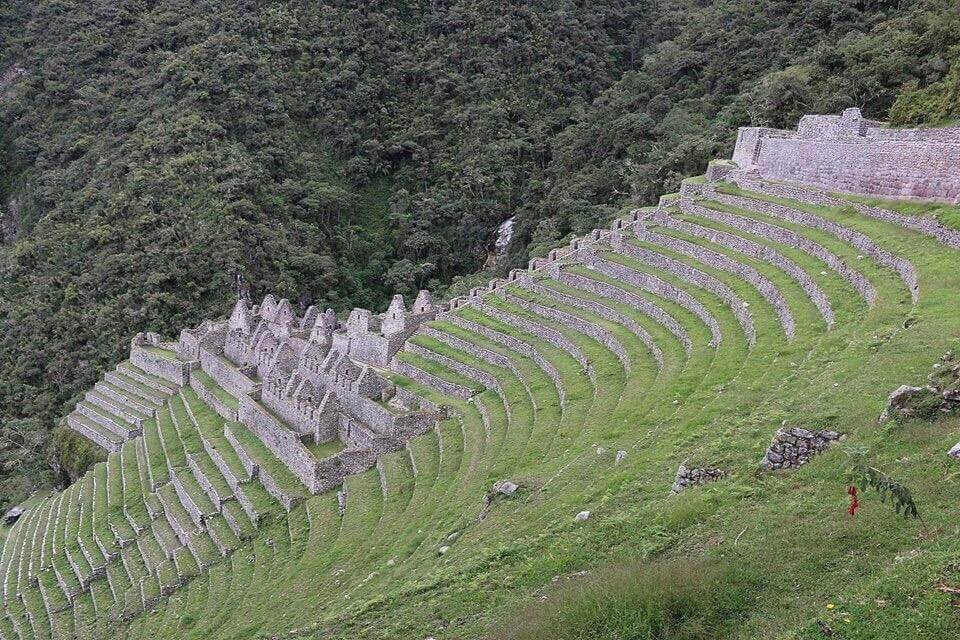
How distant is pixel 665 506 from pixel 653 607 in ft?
8.42

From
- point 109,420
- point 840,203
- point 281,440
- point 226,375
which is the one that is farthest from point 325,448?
point 840,203

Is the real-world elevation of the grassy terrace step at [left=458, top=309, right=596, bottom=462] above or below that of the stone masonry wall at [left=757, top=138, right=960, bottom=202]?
below

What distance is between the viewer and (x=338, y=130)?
72.9 m

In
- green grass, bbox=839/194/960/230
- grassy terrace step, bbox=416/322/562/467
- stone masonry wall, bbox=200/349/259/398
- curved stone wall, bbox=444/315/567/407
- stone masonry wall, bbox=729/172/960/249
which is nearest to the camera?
grassy terrace step, bbox=416/322/562/467

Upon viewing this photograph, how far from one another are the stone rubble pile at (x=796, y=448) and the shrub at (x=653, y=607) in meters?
2.38

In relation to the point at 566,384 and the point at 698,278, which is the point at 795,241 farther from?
the point at 566,384

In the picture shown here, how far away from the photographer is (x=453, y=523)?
1385 centimetres

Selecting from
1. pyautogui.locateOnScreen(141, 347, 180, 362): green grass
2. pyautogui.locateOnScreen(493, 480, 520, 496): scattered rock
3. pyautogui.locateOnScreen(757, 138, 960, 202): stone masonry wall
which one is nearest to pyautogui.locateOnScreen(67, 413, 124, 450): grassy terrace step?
pyautogui.locateOnScreen(141, 347, 180, 362): green grass

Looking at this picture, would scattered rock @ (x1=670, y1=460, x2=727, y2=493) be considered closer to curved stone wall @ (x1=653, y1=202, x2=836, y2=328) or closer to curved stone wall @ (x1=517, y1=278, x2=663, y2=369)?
curved stone wall @ (x1=653, y1=202, x2=836, y2=328)

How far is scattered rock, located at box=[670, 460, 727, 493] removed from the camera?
10.2 m

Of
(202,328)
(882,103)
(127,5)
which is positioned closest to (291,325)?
(202,328)

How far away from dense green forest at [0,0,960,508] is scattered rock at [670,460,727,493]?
910 inches

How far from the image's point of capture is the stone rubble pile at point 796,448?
9695mm

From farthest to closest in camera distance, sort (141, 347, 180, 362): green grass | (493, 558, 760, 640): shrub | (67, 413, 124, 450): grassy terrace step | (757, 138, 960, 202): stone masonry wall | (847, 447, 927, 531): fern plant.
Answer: (141, 347, 180, 362): green grass
(67, 413, 124, 450): grassy terrace step
(757, 138, 960, 202): stone masonry wall
(493, 558, 760, 640): shrub
(847, 447, 927, 531): fern plant
